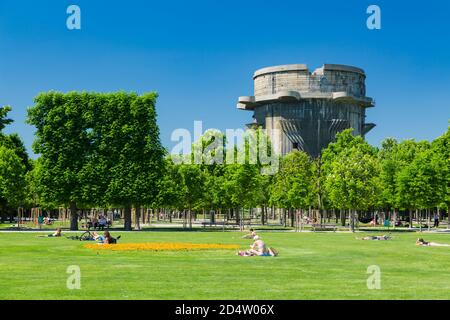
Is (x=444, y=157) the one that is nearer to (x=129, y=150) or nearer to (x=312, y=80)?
(x=129, y=150)

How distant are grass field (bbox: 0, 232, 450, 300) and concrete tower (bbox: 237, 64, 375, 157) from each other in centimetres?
11781

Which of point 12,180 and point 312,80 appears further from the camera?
point 312,80

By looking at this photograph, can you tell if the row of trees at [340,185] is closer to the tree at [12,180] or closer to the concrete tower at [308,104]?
the tree at [12,180]

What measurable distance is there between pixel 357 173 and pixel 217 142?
2911cm

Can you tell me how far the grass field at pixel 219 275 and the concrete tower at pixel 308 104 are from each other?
118 metres

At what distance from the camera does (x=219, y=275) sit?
23078 mm

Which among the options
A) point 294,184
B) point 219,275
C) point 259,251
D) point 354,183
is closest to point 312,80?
point 294,184

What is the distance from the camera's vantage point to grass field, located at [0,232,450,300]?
18547mm

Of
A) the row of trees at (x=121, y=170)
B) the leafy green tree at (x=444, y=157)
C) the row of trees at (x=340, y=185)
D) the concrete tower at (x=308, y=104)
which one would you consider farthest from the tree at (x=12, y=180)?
the concrete tower at (x=308, y=104)

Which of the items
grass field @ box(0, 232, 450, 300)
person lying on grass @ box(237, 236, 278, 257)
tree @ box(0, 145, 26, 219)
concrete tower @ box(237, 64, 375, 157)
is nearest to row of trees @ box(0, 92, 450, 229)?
tree @ box(0, 145, 26, 219)

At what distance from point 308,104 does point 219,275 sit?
5209 inches

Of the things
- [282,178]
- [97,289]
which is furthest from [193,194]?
[97,289]

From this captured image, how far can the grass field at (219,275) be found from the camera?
1855 centimetres
